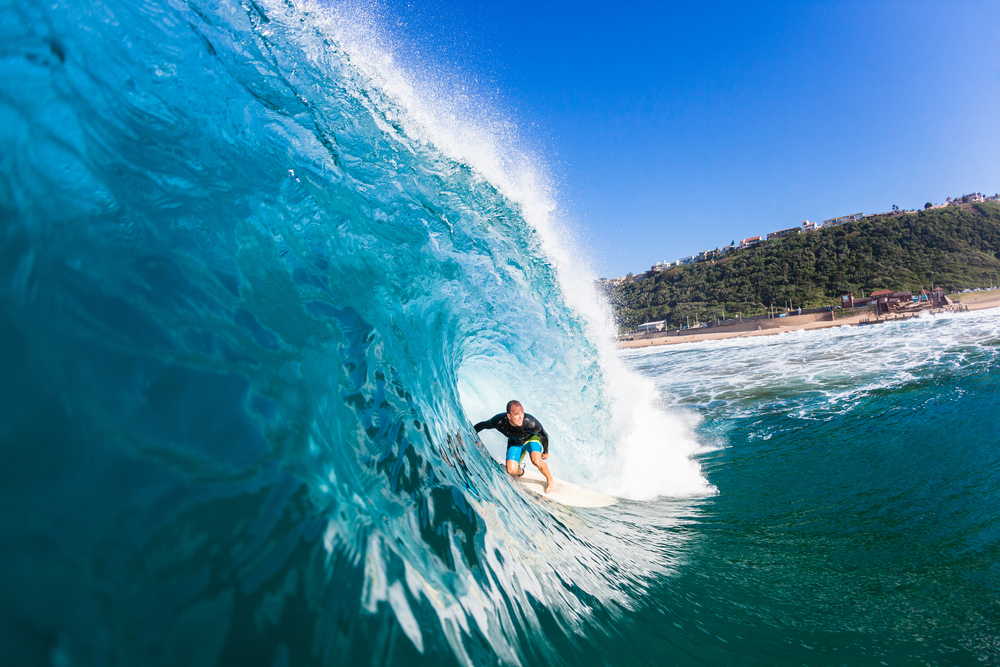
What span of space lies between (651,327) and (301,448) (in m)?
74.0

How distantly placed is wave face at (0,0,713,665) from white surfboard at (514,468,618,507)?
448mm

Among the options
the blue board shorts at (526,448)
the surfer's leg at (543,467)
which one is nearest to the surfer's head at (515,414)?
the blue board shorts at (526,448)

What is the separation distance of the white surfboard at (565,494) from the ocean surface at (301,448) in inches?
11.1

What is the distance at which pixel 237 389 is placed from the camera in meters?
2.14

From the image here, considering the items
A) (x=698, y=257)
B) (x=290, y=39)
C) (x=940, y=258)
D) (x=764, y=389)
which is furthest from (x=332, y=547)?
(x=698, y=257)

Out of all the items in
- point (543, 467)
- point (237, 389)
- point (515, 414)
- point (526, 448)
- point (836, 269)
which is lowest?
point (543, 467)

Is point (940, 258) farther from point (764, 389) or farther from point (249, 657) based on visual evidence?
point (249, 657)

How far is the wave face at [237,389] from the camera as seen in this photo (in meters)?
1.47

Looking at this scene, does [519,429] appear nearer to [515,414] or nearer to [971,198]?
[515,414]

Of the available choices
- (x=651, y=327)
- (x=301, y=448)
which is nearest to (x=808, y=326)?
(x=651, y=327)

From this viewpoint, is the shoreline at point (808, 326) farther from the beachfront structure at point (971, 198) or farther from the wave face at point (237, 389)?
the beachfront structure at point (971, 198)

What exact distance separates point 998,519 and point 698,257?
135m

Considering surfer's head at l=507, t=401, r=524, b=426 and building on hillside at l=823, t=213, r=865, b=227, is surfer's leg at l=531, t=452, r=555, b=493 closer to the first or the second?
surfer's head at l=507, t=401, r=524, b=426

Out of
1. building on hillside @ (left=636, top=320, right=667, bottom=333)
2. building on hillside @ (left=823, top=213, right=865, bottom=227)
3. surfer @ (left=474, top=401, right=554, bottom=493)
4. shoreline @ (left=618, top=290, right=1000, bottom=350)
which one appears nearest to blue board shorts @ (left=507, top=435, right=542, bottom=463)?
surfer @ (left=474, top=401, right=554, bottom=493)
